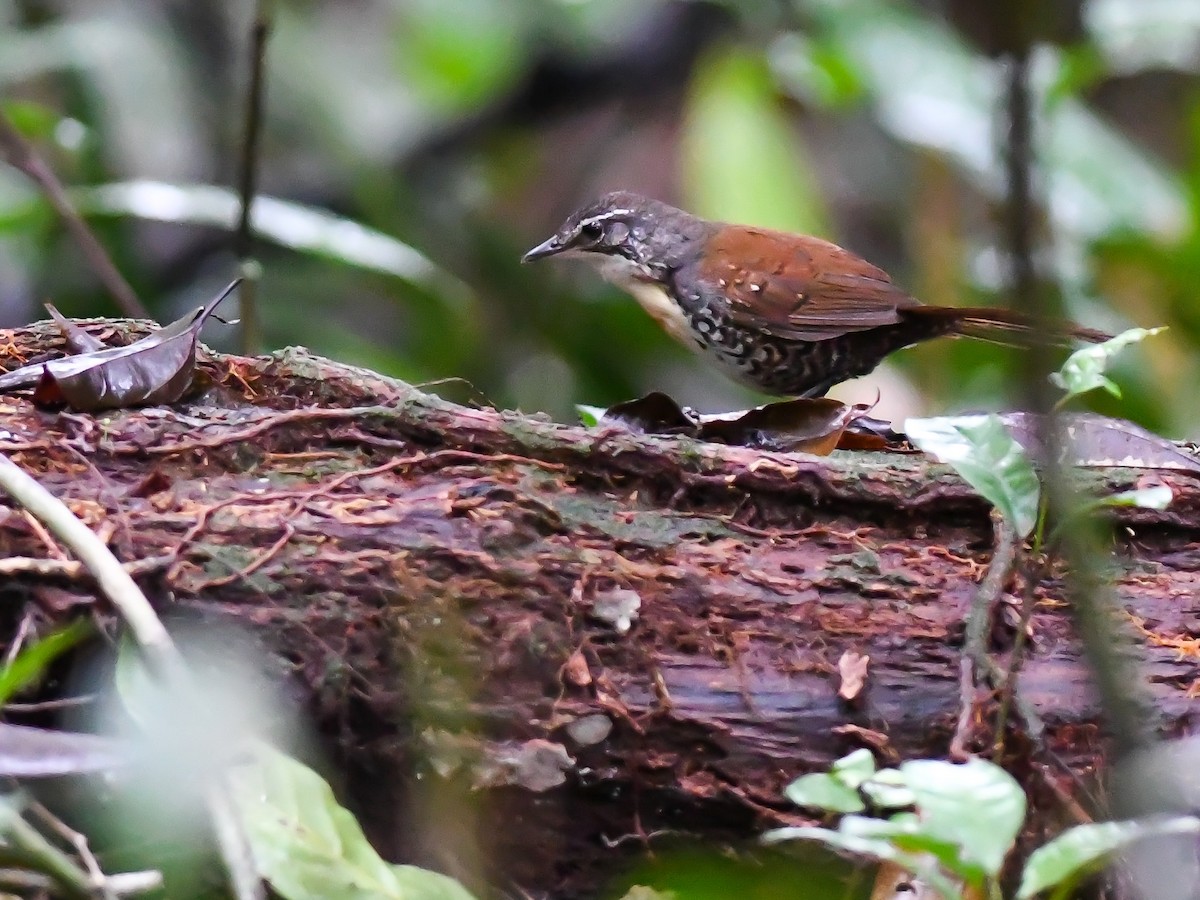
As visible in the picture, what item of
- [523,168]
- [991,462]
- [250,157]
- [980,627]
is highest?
[250,157]

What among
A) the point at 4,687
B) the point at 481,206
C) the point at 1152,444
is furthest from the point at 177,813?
the point at 481,206

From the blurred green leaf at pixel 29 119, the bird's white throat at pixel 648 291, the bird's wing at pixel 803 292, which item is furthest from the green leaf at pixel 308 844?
the blurred green leaf at pixel 29 119

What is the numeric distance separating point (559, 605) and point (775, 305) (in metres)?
2.03

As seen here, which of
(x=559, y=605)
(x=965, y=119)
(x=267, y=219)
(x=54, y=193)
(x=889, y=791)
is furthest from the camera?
(x=965, y=119)

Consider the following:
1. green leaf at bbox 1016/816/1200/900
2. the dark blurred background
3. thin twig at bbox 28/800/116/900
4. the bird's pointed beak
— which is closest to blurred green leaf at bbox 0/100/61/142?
the dark blurred background

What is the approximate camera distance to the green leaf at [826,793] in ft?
5.23

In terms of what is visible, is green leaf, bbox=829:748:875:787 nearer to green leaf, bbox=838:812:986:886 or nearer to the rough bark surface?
green leaf, bbox=838:812:986:886

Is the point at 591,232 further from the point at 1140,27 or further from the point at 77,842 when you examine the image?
the point at 77,842

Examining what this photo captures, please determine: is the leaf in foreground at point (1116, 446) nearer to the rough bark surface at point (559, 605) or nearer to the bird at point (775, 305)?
the rough bark surface at point (559, 605)

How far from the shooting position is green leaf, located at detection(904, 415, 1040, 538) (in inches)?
81.0

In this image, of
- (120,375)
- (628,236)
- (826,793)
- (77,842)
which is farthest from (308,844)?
(628,236)

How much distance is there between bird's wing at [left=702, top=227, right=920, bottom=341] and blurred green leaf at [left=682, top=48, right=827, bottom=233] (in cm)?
143

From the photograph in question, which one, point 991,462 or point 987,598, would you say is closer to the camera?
point 991,462

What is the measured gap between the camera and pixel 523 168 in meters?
7.92
